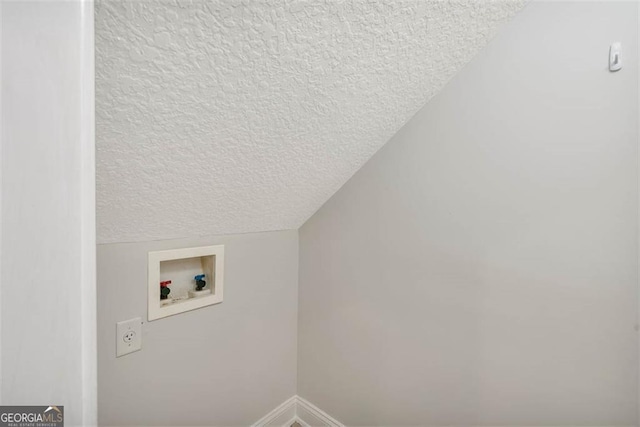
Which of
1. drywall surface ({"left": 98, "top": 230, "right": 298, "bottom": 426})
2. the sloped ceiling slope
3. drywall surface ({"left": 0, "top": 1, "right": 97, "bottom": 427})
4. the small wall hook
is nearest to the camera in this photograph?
drywall surface ({"left": 0, "top": 1, "right": 97, "bottom": 427})

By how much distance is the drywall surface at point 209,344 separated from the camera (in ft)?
2.95

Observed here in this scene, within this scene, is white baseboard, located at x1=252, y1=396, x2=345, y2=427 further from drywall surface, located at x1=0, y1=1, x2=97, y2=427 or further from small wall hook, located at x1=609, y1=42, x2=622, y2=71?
small wall hook, located at x1=609, y1=42, x2=622, y2=71

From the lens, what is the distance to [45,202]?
0.32 meters

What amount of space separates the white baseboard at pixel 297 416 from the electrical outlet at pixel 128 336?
74 cm

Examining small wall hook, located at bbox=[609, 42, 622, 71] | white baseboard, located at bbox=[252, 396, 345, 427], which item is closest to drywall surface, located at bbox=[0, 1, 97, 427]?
small wall hook, located at bbox=[609, 42, 622, 71]

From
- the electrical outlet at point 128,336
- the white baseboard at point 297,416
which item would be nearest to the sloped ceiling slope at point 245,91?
the electrical outlet at point 128,336

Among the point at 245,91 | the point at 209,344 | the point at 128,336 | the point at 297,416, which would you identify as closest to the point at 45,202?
the point at 245,91

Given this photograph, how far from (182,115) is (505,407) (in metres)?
1.32

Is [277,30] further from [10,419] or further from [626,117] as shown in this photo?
[626,117]

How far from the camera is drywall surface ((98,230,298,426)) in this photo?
899 millimetres

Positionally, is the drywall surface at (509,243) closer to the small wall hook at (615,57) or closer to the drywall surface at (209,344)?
the small wall hook at (615,57)

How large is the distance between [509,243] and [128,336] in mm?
1274

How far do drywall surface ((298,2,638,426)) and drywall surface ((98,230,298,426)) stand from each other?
1.15 feet

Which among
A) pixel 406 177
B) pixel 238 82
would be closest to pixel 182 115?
pixel 238 82
